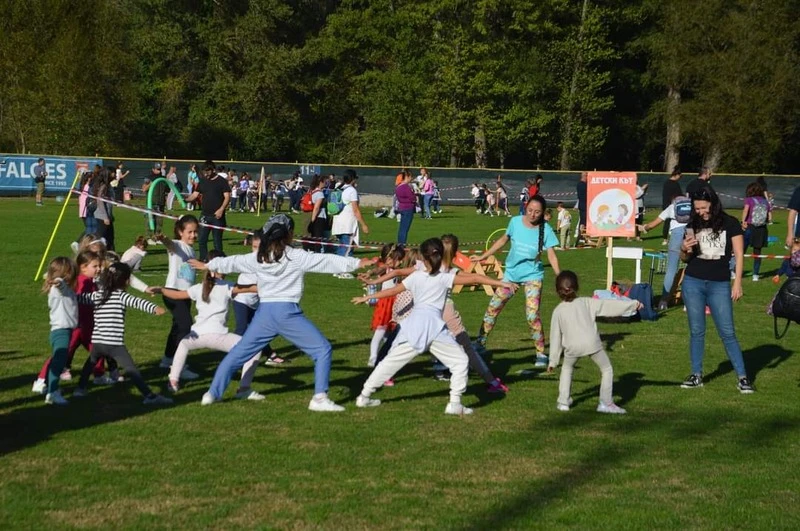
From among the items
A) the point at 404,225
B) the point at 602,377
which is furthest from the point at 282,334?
the point at 404,225

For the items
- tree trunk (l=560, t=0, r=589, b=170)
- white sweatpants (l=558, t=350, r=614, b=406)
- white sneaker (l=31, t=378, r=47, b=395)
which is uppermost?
tree trunk (l=560, t=0, r=589, b=170)

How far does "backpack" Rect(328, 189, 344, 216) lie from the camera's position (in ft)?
72.6

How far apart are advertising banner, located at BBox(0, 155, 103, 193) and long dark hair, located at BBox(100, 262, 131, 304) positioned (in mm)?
38033

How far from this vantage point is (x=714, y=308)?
10.9m

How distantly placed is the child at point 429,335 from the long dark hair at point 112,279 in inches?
80.0

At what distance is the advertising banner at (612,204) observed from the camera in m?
17.9

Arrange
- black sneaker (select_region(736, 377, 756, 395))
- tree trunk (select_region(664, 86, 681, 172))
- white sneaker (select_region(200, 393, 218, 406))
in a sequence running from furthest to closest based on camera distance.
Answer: tree trunk (select_region(664, 86, 681, 172)) < black sneaker (select_region(736, 377, 756, 395)) < white sneaker (select_region(200, 393, 218, 406))

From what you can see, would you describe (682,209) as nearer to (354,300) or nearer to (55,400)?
(354,300)

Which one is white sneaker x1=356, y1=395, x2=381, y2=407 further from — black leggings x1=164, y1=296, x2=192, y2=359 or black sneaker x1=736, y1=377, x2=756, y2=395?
black sneaker x1=736, y1=377, x2=756, y2=395

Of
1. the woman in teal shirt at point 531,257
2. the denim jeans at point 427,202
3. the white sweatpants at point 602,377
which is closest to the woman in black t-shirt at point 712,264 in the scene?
the white sweatpants at point 602,377

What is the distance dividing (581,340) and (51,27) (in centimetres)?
5608

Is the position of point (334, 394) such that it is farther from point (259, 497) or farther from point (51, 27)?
point (51, 27)

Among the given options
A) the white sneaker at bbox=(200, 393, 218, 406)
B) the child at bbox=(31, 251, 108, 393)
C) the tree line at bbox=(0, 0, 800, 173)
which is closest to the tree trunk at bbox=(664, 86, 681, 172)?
the tree line at bbox=(0, 0, 800, 173)

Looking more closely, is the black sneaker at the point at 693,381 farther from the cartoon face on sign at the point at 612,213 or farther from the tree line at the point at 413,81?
the tree line at the point at 413,81
